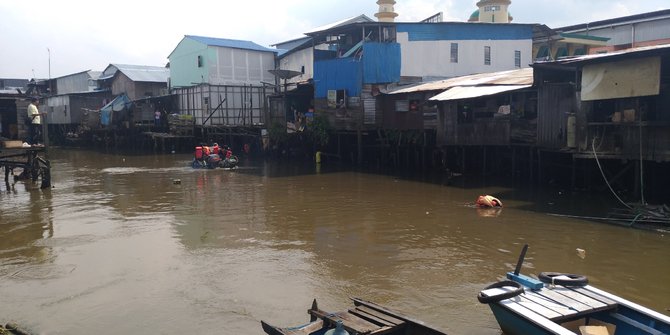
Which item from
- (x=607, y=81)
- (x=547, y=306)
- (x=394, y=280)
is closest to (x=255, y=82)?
(x=607, y=81)

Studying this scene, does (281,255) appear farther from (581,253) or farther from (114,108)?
(114,108)

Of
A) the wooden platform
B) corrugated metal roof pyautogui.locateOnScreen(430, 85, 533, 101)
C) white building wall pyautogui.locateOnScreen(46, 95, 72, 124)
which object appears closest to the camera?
the wooden platform

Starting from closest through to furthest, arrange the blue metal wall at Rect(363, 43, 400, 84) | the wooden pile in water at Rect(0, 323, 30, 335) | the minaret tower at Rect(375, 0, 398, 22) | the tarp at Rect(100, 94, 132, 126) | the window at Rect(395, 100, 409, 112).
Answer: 1. the wooden pile in water at Rect(0, 323, 30, 335)
2. the window at Rect(395, 100, 409, 112)
3. the blue metal wall at Rect(363, 43, 400, 84)
4. the minaret tower at Rect(375, 0, 398, 22)
5. the tarp at Rect(100, 94, 132, 126)

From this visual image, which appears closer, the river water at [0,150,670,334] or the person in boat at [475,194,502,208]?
the river water at [0,150,670,334]

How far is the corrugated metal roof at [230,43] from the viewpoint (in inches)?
1660

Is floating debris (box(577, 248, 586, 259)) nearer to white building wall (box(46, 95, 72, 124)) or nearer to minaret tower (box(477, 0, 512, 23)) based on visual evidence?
minaret tower (box(477, 0, 512, 23))

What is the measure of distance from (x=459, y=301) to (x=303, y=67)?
32.3m

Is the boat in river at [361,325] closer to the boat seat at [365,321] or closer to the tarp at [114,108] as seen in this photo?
the boat seat at [365,321]

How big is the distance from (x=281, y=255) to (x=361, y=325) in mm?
5630

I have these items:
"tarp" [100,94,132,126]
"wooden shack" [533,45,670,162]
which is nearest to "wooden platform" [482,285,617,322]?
"wooden shack" [533,45,670,162]

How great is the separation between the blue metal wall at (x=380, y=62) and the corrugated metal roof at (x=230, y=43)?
1822cm

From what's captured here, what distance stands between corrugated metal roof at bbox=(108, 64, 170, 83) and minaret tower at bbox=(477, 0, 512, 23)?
1245 inches

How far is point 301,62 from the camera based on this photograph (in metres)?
39.2

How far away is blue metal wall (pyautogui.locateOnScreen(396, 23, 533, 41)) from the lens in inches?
1150
